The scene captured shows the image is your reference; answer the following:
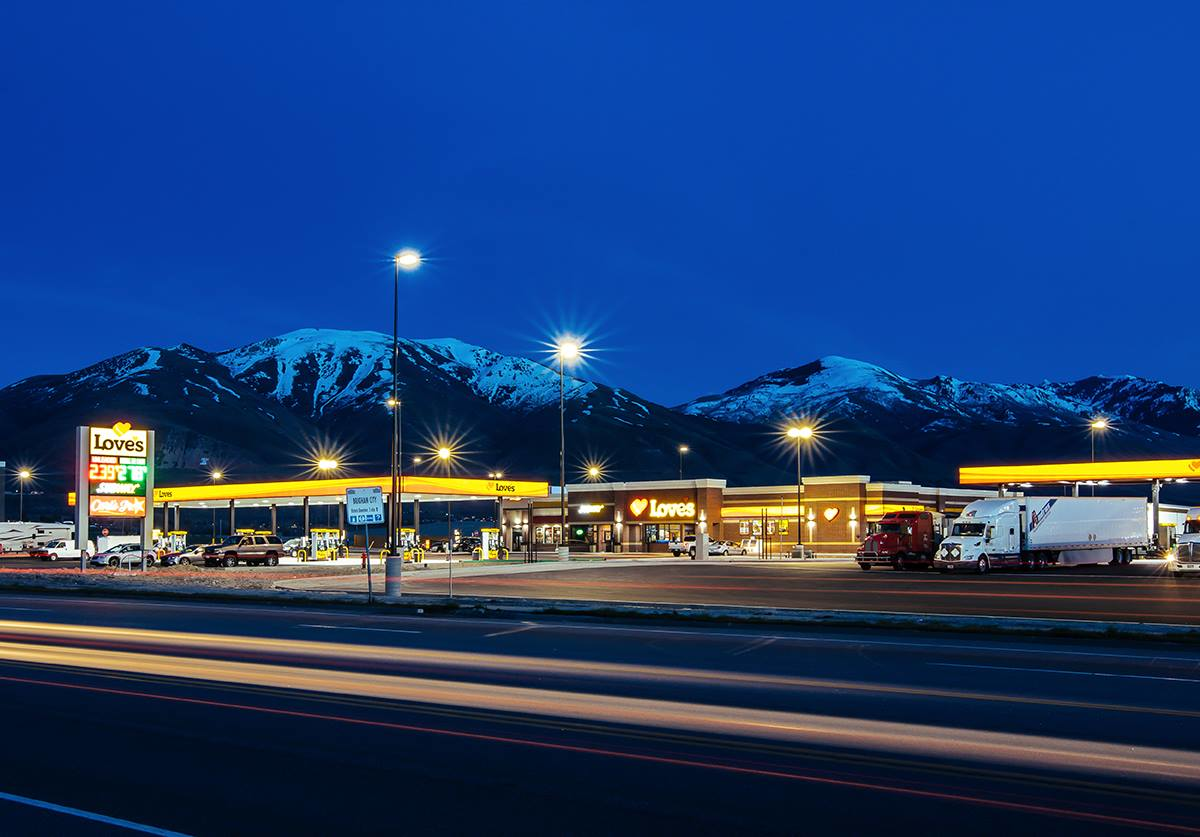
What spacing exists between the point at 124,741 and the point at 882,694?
8.41 m

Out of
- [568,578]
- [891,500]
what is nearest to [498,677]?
[568,578]

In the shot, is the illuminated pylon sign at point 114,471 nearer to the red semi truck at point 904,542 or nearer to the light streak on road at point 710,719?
the red semi truck at point 904,542

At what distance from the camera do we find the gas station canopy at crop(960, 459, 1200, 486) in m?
70.7

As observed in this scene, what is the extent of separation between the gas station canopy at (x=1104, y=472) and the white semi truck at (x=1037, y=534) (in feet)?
54.1

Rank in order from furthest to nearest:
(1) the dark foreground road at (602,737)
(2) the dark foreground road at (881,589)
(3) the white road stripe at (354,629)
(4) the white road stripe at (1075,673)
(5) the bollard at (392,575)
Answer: (5) the bollard at (392,575)
(2) the dark foreground road at (881,589)
(3) the white road stripe at (354,629)
(4) the white road stripe at (1075,673)
(1) the dark foreground road at (602,737)

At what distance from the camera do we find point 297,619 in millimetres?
25062

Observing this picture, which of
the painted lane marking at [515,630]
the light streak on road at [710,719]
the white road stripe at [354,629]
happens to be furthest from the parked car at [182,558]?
the light streak on road at [710,719]

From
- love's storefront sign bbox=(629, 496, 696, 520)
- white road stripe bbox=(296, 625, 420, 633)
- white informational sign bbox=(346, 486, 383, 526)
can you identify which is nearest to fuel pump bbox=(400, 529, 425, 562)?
love's storefront sign bbox=(629, 496, 696, 520)

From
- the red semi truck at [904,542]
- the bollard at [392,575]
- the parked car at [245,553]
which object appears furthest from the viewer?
the parked car at [245,553]

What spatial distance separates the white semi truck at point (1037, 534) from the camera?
48.9 m

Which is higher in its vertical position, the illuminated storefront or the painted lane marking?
the illuminated storefront

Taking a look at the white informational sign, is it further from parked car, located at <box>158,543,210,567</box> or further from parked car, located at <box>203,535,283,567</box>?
parked car, located at <box>158,543,210,567</box>

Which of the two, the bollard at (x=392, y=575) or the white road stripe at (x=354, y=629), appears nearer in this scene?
the white road stripe at (x=354, y=629)

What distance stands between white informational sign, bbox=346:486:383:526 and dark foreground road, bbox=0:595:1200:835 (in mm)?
10002
